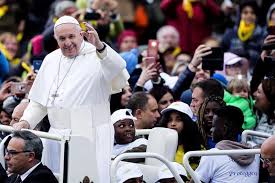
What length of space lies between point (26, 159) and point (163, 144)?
145cm

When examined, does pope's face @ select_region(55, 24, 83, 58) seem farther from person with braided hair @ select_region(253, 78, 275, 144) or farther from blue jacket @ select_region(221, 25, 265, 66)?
blue jacket @ select_region(221, 25, 265, 66)

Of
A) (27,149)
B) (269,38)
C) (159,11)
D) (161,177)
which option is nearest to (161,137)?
(161,177)

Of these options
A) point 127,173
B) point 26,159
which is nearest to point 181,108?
point 127,173

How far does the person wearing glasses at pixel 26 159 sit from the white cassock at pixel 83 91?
19.7 inches

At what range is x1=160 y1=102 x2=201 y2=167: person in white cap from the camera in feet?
41.1

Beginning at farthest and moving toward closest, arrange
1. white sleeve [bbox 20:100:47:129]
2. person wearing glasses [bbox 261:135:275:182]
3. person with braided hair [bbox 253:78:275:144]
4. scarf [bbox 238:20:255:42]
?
scarf [bbox 238:20:255:42]
person with braided hair [bbox 253:78:275:144]
white sleeve [bbox 20:100:47:129]
person wearing glasses [bbox 261:135:275:182]

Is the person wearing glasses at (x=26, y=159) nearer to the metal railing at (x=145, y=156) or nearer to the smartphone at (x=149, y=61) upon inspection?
the metal railing at (x=145, y=156)

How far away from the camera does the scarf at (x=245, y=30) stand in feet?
57.3

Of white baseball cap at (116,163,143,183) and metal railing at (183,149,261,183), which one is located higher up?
metal railing at (183,149,261,183)

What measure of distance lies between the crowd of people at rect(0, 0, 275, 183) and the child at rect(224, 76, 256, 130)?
0.04 feet

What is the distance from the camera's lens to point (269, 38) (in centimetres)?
→ 1386

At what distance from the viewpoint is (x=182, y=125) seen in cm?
1265

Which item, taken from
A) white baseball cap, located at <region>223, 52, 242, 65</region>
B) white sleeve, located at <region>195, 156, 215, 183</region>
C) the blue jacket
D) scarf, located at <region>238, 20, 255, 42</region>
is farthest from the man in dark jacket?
scarf, located at <region>238, 20, 255, 42</region>

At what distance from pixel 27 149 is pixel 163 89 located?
3.26m
